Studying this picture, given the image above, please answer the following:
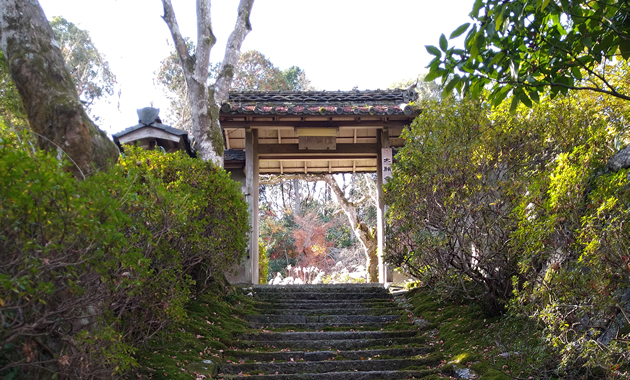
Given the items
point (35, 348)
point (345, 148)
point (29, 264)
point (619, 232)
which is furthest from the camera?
Answer: point (345, 148)

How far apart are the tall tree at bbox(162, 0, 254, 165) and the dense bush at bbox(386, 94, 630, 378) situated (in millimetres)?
3263

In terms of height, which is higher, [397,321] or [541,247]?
[541,247]

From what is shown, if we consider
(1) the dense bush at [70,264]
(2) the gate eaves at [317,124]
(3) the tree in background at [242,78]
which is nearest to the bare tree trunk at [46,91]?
(1) the dense bush at [70,264]

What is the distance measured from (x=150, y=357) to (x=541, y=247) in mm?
3734

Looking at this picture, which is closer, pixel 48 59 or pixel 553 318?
pixel 553 318

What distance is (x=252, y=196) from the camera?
9.16 meters

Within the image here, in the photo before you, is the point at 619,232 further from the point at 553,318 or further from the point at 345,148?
the point at 345,148

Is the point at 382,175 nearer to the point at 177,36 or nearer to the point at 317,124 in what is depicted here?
the point at 317,124

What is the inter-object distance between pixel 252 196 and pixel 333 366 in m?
4.25

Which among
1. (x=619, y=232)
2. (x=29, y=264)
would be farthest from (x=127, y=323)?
(x=619, y=232)

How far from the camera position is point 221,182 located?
627 cm

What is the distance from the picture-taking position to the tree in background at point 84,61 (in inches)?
841

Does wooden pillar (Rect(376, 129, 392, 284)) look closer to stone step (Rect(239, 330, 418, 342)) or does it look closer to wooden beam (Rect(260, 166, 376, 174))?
wooden beam (Rect(260, 166, 376, 174))

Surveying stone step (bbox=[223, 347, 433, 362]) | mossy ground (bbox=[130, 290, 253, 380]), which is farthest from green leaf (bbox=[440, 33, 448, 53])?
stone step (bbox=[223, 347, 433, 362])
